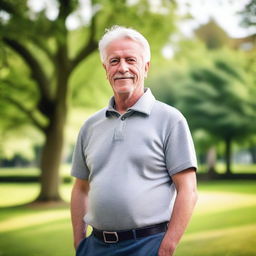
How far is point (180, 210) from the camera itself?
1945 mm

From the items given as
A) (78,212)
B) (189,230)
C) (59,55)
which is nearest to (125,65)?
(78,212)

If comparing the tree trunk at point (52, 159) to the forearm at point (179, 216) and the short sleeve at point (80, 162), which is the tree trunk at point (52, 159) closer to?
the short sleeve at point (80, 162)

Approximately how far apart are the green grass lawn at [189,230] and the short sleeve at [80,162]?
15.7 feet

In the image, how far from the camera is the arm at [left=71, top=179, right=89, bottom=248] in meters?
2.30

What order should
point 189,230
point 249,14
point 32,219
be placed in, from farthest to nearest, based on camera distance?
point 32,219
point 189,230
point 249,14

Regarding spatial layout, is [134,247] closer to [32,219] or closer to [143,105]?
[143,105]

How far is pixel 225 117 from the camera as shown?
2511 centimetres

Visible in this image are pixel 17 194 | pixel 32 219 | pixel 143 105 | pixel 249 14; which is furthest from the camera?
pixel 17 194

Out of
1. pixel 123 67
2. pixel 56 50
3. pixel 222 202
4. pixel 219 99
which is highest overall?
pixel 56 50

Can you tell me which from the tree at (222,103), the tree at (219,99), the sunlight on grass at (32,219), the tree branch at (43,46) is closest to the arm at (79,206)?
the sunlight on grass at (32,219)

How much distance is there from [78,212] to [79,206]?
1.2 inches

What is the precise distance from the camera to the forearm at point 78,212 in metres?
2.29

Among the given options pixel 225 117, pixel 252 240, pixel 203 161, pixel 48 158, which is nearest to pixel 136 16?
pixel 48 158

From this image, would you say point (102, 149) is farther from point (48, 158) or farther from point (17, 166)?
point (17, 166)
